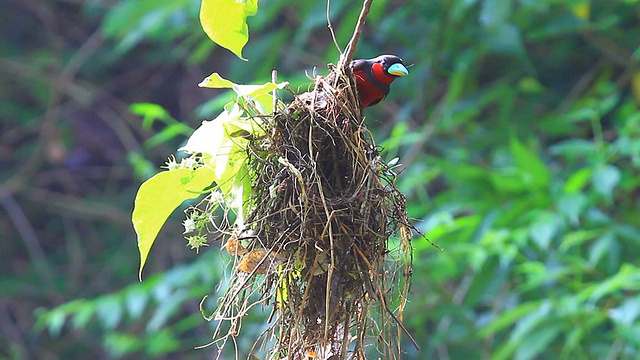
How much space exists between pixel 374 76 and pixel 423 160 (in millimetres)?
1504

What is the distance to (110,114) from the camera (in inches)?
166

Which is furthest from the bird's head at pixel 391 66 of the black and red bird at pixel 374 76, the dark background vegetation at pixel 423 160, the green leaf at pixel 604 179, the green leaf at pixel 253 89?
the green leaf at pixel 604 179

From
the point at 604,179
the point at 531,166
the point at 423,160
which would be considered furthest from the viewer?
the point at 423,160

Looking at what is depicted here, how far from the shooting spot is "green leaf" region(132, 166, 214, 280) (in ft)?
3.83

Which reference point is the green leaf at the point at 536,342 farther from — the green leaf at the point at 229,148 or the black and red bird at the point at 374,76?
the green leaf at the point at 229,148

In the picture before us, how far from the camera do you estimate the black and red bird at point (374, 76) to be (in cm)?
136

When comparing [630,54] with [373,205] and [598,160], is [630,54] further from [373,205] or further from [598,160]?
[373,205]

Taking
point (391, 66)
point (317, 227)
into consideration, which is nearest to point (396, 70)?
point (391, 66)

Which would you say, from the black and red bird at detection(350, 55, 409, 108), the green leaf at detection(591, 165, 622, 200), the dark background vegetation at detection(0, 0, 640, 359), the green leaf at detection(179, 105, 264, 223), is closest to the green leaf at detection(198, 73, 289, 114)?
the green leaf at detection(179, 105, 264, 223)

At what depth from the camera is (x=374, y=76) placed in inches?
54.4

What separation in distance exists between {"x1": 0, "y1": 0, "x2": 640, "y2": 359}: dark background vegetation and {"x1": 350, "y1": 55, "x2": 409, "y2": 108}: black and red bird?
67cm

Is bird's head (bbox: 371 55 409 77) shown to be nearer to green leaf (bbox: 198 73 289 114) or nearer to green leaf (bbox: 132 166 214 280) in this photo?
green leaf (bbox: 198 73 289 114)

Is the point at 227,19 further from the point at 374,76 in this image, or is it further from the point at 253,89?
the point at 374,76

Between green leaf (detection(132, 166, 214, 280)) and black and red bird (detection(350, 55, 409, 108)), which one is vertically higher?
black and red bird (detection(350, 55, 409, 108))
